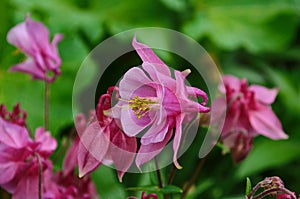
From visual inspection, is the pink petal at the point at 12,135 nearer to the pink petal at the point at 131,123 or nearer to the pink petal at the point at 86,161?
the pink petal at the point at 86,161

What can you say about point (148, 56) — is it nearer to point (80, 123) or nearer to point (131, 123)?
point (131, 123)

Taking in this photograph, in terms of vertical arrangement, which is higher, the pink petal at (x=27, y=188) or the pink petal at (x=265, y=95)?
the pink petal at (x=265, y=95)

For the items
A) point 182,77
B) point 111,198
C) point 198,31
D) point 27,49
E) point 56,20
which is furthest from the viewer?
point 198,31

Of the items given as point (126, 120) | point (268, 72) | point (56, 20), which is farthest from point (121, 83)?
point (268, 72)

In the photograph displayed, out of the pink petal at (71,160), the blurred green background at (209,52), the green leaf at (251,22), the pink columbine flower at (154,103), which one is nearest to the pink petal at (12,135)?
the pink petal at (71,160)

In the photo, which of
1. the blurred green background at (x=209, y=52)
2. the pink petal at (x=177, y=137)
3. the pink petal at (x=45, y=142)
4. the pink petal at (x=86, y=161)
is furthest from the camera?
the blurred green background at (x=209, y=52)

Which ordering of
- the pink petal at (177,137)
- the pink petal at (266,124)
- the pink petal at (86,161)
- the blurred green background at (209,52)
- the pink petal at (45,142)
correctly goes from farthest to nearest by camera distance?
1. the blurred green background at (209,52)
2. the pink petal at (266,124)
3. the pink petal at (45,142)
4. the pink petal at (86,161)
5. the pink petal at (177,137)

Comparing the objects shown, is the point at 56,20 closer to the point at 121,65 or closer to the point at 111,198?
the point at 121,65

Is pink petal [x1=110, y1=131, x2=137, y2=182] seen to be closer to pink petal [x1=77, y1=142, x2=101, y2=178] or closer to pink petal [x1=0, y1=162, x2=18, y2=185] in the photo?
pink petal [x1=77, y1=142, x2=101, y2=178]
